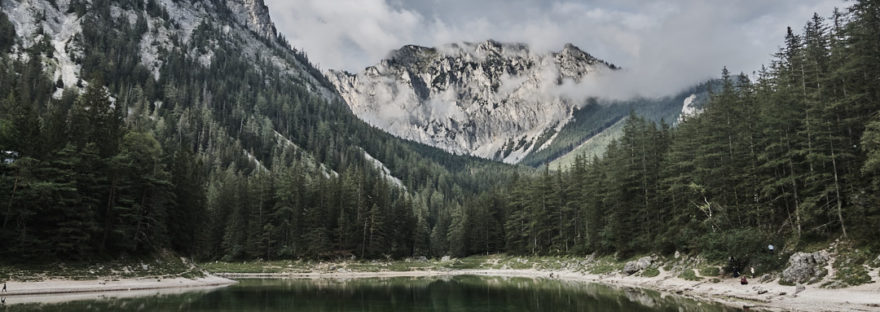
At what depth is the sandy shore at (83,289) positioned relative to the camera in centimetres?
2795

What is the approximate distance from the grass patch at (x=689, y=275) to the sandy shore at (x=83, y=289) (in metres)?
39.9

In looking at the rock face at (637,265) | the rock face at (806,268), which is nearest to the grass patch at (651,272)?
the rock face at (637,265)

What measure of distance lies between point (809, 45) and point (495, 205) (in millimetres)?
76336

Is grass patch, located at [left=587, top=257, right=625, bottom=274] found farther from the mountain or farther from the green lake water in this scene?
the mountain

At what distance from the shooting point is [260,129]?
190875 millimetres

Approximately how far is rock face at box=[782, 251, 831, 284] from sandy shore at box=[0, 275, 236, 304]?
41.1 meters

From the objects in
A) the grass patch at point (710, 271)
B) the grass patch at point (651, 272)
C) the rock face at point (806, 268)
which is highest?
the rock face at point (806, 268)

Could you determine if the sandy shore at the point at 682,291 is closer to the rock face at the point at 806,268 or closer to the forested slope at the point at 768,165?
the rock face at the point at 806,268

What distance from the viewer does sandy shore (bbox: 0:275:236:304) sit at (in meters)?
28.0

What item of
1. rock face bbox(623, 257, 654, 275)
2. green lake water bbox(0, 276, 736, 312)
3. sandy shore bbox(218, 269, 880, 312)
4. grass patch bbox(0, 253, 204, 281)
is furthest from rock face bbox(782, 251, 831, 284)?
grass patch bbox(0, 253, 204, 281)

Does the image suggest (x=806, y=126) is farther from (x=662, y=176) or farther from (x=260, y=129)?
(x=260, y=129)

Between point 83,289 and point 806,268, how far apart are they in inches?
1786

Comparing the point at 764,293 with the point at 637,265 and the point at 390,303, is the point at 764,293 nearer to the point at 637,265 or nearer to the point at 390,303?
the point at 637,265

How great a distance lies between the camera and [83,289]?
3259 cm
